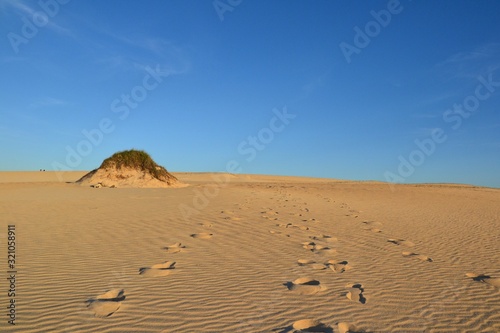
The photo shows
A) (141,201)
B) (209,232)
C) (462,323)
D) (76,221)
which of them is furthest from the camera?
(141,201)

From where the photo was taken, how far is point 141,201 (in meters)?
13.4

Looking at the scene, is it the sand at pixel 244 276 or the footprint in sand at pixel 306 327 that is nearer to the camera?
the footprint in sand at pixel 306 327

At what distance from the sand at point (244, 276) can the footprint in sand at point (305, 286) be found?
21mm

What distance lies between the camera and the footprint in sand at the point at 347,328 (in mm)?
3373

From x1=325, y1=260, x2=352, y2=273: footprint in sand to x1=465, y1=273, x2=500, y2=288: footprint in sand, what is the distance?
2.01m

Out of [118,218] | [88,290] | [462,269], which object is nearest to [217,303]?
[88,290]

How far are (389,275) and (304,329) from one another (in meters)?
2.47

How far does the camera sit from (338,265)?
5.57 meters

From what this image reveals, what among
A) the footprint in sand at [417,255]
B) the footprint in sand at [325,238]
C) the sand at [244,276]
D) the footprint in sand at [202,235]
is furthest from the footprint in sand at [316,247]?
the footprint in sand at [202,235]

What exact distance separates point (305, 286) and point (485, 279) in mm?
3164

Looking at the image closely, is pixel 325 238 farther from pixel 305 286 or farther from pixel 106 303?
pixel 106 303

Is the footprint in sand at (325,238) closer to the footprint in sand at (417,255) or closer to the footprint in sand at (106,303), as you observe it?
the footprint in sand at (417,255)

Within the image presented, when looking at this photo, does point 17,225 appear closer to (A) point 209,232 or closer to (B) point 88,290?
(A) point 209,232

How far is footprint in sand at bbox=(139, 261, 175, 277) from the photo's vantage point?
16.1 feet
